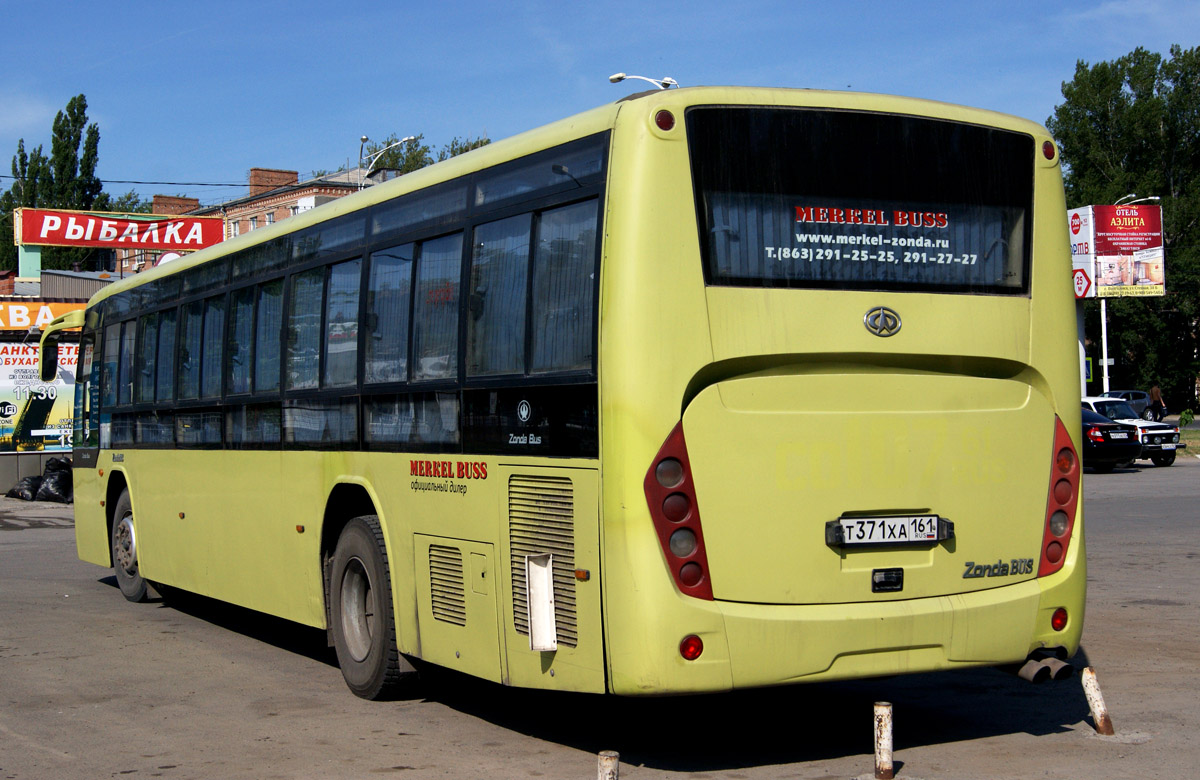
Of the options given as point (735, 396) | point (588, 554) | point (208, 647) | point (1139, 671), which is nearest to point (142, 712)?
point (208, 647)

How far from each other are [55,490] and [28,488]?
73 cm

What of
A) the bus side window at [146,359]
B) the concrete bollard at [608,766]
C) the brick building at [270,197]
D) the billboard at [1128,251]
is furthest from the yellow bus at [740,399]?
the brick building at [270,197]

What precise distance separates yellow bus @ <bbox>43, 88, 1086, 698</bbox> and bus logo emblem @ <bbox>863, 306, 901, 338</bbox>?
1cm

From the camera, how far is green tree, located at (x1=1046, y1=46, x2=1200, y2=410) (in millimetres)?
74062

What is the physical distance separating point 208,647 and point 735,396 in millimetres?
5967

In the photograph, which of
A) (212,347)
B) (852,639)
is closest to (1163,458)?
(212,347)

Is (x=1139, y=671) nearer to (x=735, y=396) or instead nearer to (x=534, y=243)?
(x=735, y=396)

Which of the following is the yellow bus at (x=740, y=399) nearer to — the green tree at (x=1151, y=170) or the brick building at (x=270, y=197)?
the brick building at (x=270, y=197)

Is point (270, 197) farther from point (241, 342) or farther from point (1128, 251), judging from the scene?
point (241, 342)

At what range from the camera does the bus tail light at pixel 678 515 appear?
231 inches

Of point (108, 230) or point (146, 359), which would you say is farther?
point (108, 230)

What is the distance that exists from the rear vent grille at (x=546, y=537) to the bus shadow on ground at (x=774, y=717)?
0.85 m

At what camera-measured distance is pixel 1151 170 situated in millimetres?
75250

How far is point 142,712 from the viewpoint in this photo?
26.1 ft
